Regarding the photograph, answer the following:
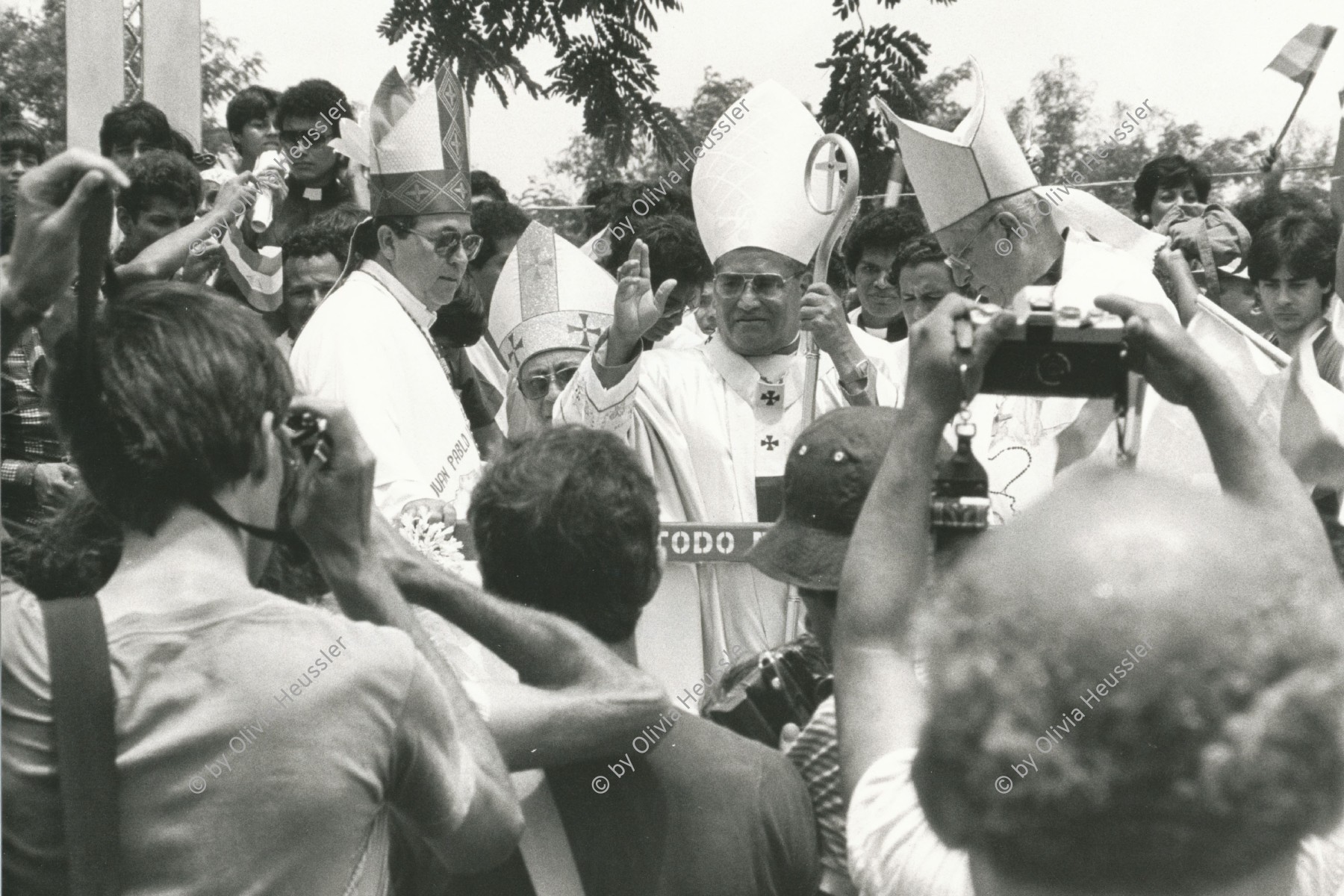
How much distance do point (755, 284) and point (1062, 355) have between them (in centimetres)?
385

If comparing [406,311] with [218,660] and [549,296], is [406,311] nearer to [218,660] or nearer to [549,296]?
[549,296]

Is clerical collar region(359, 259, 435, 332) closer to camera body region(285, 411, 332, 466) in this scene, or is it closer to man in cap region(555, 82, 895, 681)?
man in cap region(555, 82, 895, 681)

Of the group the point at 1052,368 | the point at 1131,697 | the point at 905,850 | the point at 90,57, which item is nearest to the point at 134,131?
the point at 90,57

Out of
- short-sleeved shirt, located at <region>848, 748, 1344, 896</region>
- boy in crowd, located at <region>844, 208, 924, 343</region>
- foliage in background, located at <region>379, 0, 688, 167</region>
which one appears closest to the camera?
short-sleeved shirt, located at <region>848, 748, 1344, 896</region>

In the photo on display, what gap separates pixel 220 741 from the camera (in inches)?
70.5

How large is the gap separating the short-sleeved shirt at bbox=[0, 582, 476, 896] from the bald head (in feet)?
2.68

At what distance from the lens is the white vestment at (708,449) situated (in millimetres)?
5328

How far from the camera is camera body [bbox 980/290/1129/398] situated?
1.75 meters

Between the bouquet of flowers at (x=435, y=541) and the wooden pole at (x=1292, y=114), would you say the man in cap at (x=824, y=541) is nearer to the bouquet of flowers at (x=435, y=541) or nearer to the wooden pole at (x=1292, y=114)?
the bouquet of flowers at (x=435, y=541)

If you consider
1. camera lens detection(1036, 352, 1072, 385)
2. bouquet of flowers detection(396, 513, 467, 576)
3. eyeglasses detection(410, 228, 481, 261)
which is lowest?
bouquet of flowers detection(396, 513, 467, 576)

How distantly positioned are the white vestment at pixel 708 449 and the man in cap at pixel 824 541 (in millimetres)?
2639

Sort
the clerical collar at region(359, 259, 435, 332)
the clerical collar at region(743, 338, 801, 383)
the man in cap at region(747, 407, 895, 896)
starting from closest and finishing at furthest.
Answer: the man in cap at region(747, 407, 895, 896)
the clerical collar at region(359, 259, 435, 332)
the clerical collar at region(743, 338, 801, 383)

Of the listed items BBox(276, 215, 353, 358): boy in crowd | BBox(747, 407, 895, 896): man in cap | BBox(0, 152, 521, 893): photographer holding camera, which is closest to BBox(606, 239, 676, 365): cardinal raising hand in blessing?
BBox(276, 215, 353, 358): boy in crowd

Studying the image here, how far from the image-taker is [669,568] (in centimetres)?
531
